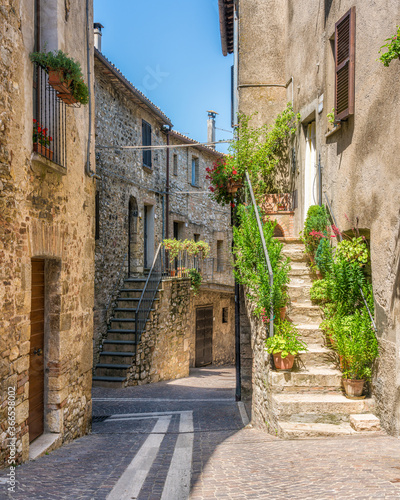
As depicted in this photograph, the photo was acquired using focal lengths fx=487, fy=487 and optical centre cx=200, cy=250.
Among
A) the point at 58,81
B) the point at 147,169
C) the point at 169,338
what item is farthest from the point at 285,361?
the point at 147,169

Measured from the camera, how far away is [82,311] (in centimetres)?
676

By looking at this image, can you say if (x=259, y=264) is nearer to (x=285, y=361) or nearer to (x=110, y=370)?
(x=285, y=361)

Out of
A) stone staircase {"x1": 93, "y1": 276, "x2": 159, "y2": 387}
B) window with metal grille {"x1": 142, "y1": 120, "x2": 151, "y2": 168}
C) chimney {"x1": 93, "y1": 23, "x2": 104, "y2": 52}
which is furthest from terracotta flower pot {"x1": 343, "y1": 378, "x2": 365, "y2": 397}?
window with metal grille {"x1": 142, "y1": 120, "x2": 151, "y2": 168}

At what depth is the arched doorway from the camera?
15.1 metres

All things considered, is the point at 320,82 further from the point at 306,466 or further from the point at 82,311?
the point at 306,466

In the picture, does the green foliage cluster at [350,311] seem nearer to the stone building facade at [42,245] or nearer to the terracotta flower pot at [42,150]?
the stone building facade at [42,245]

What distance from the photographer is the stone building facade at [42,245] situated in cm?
449

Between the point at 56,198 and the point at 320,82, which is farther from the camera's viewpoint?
the point at 320,82

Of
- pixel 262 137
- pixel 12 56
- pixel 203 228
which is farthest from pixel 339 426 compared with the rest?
pixel 203 228

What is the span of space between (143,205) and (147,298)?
428 centimetres

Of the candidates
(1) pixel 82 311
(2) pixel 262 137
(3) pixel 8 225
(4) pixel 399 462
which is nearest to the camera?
(4) pixel 399 462

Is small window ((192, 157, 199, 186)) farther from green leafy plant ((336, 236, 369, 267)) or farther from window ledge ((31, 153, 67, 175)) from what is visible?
window ledge ((31, 153, 67, 175))

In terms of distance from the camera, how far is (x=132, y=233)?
15.3m

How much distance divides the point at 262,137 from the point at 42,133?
6.09m
